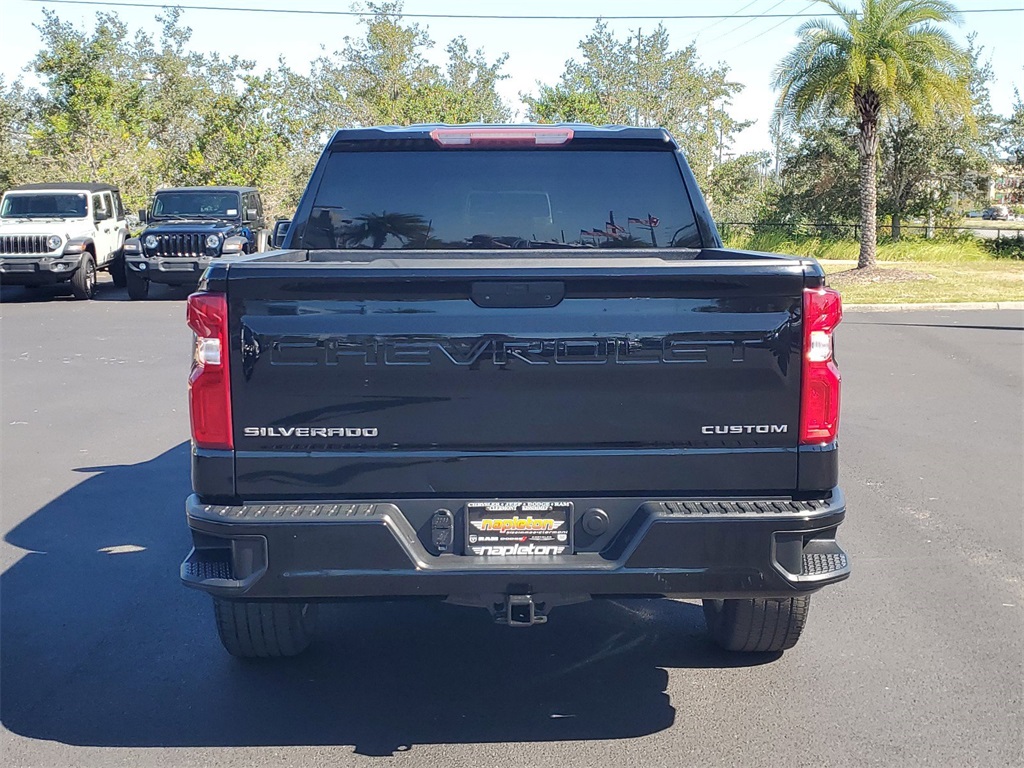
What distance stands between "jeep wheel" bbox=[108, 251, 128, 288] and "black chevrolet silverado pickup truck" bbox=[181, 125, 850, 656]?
19.3 meters

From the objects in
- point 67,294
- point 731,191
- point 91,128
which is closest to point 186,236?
point 67,294

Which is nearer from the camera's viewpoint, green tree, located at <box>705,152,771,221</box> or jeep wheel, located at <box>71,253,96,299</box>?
jeep wheel, located at <box>71,253,96,299</box>

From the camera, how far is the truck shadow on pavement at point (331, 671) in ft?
12.6

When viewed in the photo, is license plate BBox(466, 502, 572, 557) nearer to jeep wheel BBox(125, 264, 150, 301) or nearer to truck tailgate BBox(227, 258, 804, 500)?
truck tailgate BBox(227, 258, 804, 500)

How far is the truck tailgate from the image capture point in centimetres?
330

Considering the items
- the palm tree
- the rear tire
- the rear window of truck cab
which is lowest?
the rear tire

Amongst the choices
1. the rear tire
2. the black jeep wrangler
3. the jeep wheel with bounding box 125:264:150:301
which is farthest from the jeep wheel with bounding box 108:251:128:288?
the rear tire

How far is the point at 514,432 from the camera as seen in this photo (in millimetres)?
3387

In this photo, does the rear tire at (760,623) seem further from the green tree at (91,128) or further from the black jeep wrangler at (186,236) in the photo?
the green tree at (91,128)

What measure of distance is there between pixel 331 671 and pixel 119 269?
64.4 feet

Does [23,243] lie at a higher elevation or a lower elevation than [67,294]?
higher

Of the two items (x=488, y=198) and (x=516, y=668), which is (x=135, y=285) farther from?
(x=516, y=668)

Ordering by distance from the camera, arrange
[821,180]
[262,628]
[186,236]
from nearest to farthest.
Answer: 1. [262,628]
2. [186,236]
3. [821,180]

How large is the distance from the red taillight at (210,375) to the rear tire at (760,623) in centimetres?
211
